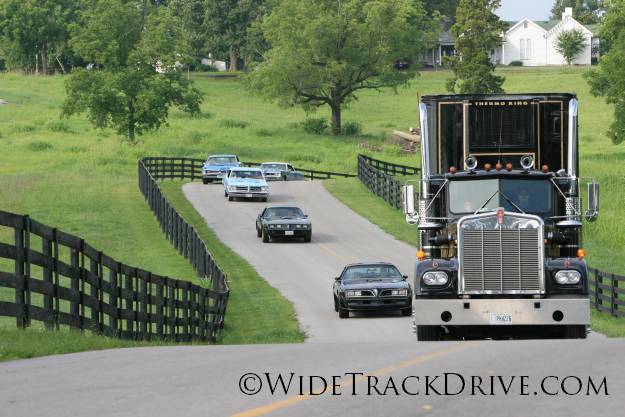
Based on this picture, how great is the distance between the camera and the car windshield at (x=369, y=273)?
1212 inches

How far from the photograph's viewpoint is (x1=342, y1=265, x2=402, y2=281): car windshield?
30.8m

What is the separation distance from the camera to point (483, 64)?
10356 cm

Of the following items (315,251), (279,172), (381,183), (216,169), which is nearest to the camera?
(315,251)

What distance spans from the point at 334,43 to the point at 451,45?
7867cm

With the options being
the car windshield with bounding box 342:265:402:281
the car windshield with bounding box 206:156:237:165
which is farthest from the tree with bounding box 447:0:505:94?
the car windshield with bounding box 342:265:402:281

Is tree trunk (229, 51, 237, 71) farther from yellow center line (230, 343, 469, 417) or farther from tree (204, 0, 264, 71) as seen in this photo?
yellow center line (230, 343, 469, 417)

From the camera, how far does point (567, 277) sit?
59.5 feet

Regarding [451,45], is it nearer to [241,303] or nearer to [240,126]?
[240,126]

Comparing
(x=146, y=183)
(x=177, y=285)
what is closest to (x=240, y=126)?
(x=146, y=183)

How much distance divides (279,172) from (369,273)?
147 feet

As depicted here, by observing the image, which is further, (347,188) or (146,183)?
(347,188)

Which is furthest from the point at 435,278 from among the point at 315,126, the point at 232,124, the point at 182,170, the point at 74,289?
the point at 232,124

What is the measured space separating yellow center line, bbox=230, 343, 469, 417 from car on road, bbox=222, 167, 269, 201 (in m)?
45.3

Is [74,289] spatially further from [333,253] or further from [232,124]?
[232,124]
